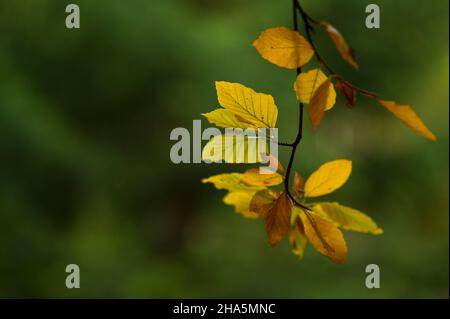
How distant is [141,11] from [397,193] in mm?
1245

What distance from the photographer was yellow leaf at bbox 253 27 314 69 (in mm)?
246

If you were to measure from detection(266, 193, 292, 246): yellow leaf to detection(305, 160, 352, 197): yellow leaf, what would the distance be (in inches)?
1.6

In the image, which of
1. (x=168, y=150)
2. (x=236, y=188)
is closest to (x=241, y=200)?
(x=236, y=188)

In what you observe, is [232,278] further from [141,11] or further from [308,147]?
[141,11]

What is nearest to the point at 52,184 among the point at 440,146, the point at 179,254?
the point at 179,254

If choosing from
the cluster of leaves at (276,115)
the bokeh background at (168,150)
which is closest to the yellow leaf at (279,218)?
the cluster of leaves at (276,115)

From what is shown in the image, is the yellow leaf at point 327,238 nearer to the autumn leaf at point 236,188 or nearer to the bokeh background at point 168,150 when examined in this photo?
the autumn leaf at point 236,188

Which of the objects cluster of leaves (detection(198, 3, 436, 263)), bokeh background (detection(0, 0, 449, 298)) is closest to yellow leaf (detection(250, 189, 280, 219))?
cluster of leaves (detection(198, 3, 436, 263))

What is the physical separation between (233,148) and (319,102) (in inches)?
1.8

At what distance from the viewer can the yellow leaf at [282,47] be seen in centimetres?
25

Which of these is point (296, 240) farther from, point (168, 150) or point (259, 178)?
point (168, 150)

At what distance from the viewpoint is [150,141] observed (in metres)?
2.09

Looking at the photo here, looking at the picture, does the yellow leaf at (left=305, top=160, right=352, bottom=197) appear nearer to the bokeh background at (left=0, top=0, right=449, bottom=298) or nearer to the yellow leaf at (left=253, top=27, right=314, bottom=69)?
the yellow leaf at (left=253, top=27, right=314, bottom=69)

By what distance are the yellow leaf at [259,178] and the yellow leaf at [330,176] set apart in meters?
0.03
